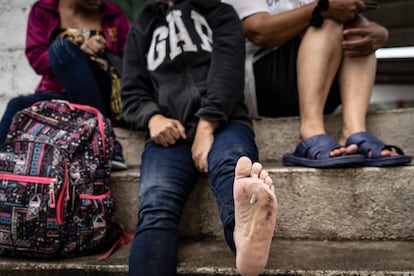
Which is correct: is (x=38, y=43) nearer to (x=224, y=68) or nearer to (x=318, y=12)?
(x=224, y=68)

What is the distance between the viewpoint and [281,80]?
4.57 ft

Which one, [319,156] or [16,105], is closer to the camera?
[319,156]

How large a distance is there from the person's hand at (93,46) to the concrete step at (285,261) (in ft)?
2.47

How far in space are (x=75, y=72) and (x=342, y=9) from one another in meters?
0.90

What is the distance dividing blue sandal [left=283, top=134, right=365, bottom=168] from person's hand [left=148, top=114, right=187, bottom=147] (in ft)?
1.12

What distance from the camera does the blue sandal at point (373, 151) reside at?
1078mm

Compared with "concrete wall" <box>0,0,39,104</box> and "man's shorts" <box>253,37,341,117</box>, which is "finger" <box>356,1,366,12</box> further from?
"concrete wall" <box>0,0,39,104</box>

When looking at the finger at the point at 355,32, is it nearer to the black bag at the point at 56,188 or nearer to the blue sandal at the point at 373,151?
the blue sandal at the point at 373,151

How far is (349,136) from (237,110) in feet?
1.11

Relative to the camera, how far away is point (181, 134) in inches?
45.3

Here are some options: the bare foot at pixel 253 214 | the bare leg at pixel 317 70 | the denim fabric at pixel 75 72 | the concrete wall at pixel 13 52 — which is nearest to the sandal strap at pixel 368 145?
the bare leg at pixel 317 70

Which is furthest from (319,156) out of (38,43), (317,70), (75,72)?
(38,43)

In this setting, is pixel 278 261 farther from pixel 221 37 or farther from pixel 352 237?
pixel 221 37

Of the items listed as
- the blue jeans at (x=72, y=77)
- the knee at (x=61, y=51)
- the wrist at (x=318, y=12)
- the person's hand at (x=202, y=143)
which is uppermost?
the wrist at (x=318, y=12)
